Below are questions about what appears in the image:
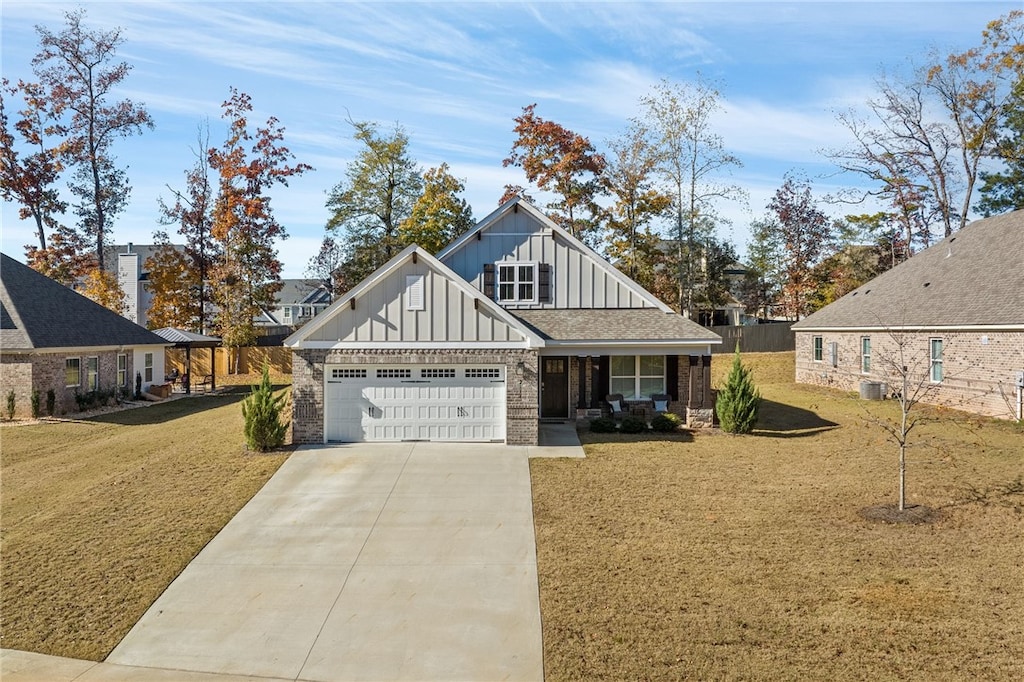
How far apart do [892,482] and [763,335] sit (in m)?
29.2

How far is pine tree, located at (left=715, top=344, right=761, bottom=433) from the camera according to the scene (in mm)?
18172

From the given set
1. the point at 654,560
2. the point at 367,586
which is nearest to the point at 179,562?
the point at 367,586

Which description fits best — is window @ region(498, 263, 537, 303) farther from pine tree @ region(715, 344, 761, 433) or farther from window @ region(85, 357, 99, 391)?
window @ region(85, 357, 99, 391)

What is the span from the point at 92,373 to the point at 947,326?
107ft

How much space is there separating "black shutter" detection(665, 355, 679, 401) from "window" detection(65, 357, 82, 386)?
21743 millimetres

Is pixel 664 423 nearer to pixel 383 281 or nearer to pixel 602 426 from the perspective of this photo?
pixel 602 426

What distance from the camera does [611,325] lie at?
19781mm

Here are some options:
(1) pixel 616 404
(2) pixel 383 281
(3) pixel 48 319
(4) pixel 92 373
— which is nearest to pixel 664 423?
(1) pixel 616 404

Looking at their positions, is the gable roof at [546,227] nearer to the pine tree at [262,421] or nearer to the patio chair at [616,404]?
the patio chair at [616,404]

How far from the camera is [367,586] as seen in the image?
8719 mm

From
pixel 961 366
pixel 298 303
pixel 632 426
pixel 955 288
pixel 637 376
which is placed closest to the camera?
pixel 632 426

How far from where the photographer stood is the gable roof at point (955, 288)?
70.8ft

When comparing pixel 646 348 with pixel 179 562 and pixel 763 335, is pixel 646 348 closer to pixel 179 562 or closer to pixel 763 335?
pixel 179 562

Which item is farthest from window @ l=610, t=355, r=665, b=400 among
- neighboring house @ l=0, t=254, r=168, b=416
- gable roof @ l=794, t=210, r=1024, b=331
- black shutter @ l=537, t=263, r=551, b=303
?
neighboring house @ l=0, t=254, r=168, b=416
